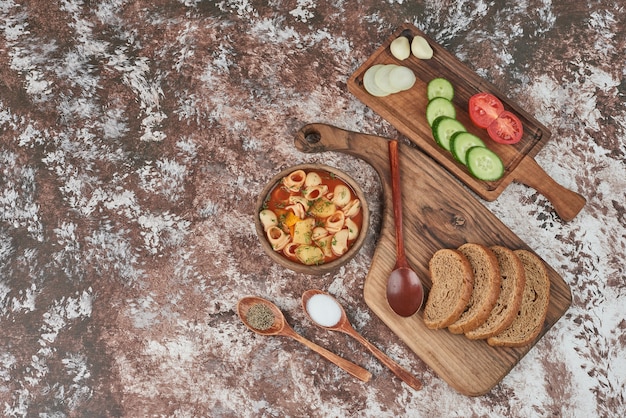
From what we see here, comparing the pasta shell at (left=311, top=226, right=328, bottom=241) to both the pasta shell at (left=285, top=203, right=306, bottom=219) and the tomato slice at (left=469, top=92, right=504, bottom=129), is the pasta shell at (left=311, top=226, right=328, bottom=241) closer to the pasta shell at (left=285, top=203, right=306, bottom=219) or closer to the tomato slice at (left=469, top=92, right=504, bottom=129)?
the pasta shell at (left=285, top=203, right=306, bottom=219)

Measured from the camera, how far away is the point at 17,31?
3729mm

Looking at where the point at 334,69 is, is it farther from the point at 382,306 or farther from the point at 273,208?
the point at 382,306

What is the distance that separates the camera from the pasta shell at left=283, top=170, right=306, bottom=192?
3326 millimetres

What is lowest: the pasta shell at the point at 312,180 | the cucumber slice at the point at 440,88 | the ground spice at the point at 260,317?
the ground spice at the point at 260,317

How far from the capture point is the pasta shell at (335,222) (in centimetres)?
327

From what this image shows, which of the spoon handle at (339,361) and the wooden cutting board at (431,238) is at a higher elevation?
the wooden cutting board at (431,238)

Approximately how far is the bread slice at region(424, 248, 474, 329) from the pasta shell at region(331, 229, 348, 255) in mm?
495

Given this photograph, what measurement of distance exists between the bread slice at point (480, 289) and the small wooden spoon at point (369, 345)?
1.22ft

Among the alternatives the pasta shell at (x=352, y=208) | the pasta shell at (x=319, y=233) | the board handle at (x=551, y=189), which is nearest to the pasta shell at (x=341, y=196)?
the pasta shell at (x=352, y=208)

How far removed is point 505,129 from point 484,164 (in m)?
0.27

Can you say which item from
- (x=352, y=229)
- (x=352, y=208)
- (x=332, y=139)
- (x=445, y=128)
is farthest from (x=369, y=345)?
(x=445, y=128)

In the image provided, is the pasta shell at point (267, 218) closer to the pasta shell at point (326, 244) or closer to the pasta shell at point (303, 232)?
the pasta shell at point (303, 232)

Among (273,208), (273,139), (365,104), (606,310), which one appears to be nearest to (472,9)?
(365,104)

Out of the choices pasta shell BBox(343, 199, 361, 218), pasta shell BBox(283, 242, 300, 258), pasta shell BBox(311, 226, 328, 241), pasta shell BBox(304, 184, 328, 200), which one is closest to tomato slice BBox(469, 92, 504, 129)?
pasta shell BBox(343, 199, 361, 218)
